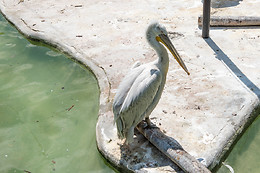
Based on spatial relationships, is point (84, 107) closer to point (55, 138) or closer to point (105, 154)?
point (55, 138)

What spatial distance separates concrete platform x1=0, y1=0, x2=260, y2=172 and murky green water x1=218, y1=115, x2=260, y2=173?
0.43 feet

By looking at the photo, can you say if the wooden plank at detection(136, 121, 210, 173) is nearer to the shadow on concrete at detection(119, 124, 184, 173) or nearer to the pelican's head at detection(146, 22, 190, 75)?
the shadow on concrete at detection(119, 124, 184, 173)

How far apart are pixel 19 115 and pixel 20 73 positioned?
1.19m

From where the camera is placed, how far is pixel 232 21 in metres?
6.31

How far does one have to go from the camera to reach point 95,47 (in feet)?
19.9

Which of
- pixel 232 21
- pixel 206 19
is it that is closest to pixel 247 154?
pixel 206 19

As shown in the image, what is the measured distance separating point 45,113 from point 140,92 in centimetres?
184

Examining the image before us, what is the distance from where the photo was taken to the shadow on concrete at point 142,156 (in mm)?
3594

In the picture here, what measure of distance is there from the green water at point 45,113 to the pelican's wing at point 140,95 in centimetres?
72

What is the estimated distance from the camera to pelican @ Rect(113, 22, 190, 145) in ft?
Result: 11.8

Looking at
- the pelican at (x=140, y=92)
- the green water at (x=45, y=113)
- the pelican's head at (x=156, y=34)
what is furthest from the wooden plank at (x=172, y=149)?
the pelican's head at (x=156, y=34)

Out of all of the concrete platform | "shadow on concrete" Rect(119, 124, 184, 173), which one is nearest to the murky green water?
the concrete platform

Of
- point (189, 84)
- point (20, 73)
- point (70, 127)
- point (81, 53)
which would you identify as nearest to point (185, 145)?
point (189, 84)

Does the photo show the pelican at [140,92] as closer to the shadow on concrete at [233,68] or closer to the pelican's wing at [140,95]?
the pelican's wing at [140,95]
